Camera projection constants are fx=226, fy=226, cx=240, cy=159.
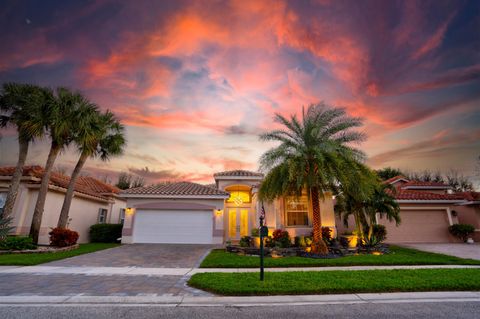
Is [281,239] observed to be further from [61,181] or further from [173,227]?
[61,181]

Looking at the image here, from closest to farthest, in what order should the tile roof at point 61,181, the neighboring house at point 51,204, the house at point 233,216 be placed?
the neighboring house at point 51,204 < the tile roof at point 61,181 < the house at point 233,216

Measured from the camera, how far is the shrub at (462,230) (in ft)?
55.0

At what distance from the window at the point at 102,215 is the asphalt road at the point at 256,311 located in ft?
57.7

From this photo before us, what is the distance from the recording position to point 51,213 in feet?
51.4

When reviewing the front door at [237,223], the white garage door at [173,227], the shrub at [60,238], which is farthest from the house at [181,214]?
the shrub at [60,238]

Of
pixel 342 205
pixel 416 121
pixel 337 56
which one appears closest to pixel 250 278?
pixel 342 205

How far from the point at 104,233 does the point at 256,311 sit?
712 inches

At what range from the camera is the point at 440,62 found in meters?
13.5

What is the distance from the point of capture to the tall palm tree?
12.8 m

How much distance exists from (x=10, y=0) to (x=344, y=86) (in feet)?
63.1

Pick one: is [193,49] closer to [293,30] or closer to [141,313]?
[293,30]

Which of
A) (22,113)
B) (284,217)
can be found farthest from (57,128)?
(284,217)

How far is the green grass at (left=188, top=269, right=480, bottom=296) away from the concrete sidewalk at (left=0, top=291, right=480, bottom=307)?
257mm

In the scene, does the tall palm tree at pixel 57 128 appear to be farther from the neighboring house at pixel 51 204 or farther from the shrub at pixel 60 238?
the neighboring house at pixel 51 204
